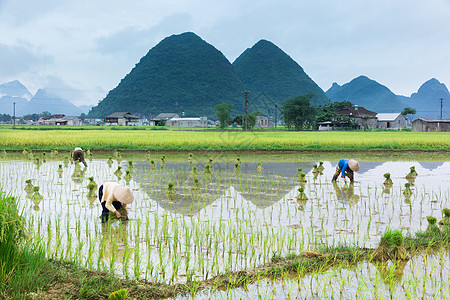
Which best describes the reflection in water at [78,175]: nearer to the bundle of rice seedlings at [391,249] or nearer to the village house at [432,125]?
the bundle of rice seedlings at [391,249]

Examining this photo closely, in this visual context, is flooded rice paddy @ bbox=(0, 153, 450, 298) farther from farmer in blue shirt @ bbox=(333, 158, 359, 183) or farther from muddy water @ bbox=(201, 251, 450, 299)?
farmer in blue shirt @ bbox=(333, 158, 359, 183)

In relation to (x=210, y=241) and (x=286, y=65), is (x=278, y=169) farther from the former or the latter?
(x=286, y=65)

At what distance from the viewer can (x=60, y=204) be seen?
22.5ft

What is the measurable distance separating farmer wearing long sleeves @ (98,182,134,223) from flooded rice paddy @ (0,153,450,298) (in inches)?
9.2

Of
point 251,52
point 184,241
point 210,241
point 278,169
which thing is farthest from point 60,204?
point 251,52

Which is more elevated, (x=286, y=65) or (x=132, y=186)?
(x=286, y=65)

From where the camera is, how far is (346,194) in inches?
314

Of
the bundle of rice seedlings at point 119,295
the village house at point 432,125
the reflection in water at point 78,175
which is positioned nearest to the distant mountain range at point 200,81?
the village house at point 432,125

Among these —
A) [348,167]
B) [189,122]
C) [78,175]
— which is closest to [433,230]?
[348,167]

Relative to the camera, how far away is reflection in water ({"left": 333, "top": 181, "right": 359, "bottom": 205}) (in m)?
7.26

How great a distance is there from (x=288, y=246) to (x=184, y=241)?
4.66 ft

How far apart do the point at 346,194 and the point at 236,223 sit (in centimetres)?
353

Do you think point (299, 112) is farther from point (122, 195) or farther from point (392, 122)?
point (122, 195)

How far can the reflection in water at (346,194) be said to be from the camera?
23.8 feet
